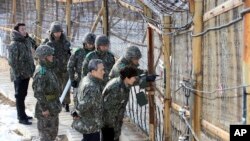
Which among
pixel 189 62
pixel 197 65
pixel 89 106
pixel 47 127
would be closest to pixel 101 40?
pixel 47 127

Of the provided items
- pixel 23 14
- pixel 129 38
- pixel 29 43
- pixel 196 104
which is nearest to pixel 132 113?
pixel 129 38

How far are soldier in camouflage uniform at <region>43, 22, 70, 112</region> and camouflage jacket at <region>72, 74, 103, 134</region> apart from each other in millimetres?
2394

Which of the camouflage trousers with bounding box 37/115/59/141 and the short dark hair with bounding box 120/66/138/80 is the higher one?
the short dark hair with bounding box 120/66/138/80

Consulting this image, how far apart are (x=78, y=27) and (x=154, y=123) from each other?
15.8 ft

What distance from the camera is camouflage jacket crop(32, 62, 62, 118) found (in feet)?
18.1

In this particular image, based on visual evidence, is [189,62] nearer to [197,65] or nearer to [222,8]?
[197,65]

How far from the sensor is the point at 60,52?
736cm

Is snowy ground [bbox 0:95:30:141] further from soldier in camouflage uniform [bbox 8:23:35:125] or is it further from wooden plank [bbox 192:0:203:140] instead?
wooden plank [bbox 192:0:203:140]

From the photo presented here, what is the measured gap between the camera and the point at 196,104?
4.01m

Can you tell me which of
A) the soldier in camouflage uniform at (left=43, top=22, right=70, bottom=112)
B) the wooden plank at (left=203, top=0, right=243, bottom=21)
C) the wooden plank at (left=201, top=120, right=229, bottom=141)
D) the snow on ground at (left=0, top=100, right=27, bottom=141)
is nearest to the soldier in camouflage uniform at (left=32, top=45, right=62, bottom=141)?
the snow on ground at (left=0, top=100, right=27, bottom=141)

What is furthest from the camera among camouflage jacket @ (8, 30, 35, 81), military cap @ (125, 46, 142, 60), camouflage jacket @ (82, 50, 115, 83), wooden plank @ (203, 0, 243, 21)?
camouflage jacket @ (8, 30, 35, 81)

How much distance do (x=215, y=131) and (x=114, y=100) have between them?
1568 mm

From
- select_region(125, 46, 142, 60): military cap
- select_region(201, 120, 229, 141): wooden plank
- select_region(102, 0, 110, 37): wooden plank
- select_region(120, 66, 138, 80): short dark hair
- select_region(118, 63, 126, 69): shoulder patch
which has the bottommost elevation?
select_region(201, 120, 229, 141): wooden plank

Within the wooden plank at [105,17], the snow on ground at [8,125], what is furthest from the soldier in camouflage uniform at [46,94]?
the wooden plank at [105,17]
